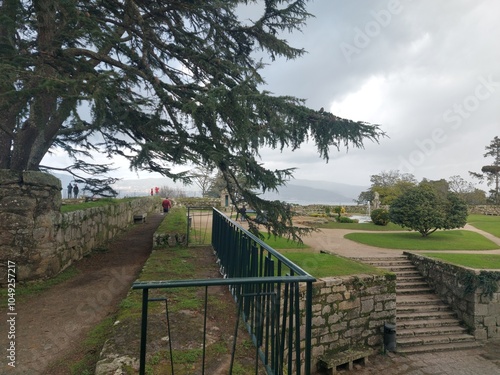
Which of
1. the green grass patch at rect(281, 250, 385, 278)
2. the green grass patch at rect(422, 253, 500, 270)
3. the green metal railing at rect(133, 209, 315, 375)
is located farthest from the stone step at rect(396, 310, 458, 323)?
the green metal railing at rect(133, 209, 315, 375)

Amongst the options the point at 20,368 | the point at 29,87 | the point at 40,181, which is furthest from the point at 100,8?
the point at 20,368

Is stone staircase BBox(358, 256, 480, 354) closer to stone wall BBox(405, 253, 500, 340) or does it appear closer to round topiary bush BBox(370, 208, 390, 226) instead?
stone wall BBox(405, 253, 500, 340)

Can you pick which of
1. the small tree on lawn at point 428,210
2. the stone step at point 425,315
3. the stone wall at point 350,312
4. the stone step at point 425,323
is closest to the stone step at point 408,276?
the stone step at point 425,315

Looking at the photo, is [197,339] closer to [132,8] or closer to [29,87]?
[29,87]

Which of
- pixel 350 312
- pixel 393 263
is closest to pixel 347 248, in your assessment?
pixel 393 263

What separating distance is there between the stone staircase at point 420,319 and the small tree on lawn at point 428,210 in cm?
483

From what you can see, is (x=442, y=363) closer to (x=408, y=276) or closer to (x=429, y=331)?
(x=429, y=331)

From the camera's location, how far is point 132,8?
21.3 feet

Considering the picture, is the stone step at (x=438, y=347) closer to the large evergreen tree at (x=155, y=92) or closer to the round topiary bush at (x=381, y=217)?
the large evergreen tree at (x=155, y=92)

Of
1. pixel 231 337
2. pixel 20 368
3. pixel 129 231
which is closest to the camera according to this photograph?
pixel 20 368

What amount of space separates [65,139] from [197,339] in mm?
7718

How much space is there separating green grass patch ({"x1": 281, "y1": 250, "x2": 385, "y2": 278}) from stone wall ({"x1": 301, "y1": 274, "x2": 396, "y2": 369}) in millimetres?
275

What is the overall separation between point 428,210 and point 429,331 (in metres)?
7.43

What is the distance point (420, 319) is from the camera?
884 cm
